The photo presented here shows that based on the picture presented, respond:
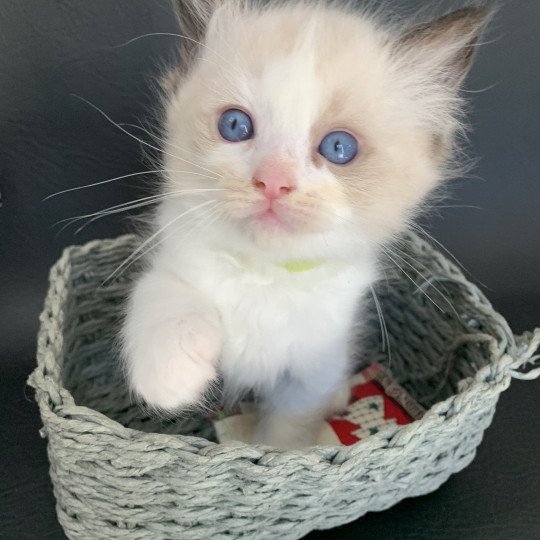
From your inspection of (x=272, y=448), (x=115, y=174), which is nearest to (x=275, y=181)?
(x=272, y=448)

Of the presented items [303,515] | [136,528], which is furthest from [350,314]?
[136,528]

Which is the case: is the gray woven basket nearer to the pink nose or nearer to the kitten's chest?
the kitten's chest

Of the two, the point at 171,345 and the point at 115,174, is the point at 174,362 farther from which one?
the point at 115,174

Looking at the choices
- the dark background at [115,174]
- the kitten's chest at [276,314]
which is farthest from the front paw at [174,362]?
the dark background at [115,174]

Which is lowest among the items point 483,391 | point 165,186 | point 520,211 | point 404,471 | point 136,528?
point 136,528

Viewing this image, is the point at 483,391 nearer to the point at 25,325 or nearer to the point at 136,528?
the point at 136,528

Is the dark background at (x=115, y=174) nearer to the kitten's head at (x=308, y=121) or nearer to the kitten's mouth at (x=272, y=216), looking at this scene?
the kitten's head at (x=308, y=121)

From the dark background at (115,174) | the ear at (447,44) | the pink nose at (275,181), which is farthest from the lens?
the dark background at (115,174)

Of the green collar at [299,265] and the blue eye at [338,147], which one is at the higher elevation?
the blue eye at [338,147]
